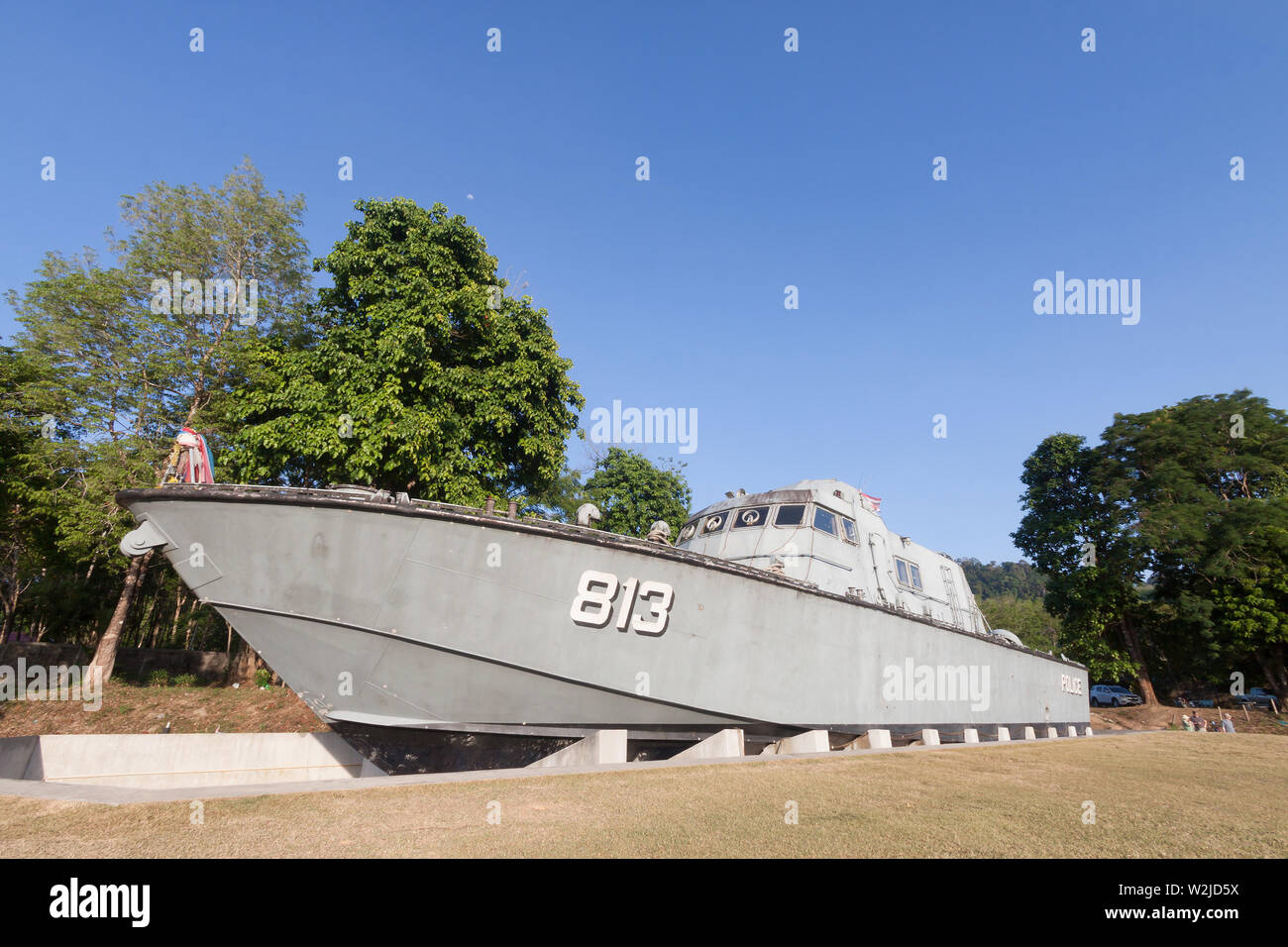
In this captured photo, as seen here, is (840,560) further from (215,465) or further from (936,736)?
(215,465)

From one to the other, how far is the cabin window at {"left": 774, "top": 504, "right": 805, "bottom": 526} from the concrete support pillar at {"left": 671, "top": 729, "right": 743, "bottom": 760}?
4035 mm

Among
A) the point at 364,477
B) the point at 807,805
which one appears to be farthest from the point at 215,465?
the point at 807,805

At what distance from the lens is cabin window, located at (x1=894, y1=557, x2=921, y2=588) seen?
1370cm

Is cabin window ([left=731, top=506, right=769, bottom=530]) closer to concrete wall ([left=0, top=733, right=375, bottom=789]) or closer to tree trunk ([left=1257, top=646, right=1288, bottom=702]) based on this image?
concrete wall ([left=0, top=733, right=375, bottom=789])

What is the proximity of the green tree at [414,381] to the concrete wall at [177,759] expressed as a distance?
5490mm

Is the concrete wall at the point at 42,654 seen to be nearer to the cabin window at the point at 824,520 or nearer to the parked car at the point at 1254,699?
the cabin window at the point at 824,520

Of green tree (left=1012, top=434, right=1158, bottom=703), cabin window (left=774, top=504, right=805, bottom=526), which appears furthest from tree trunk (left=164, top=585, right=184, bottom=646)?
green tree (left=1012, top=434, right=1158, bottom=703)

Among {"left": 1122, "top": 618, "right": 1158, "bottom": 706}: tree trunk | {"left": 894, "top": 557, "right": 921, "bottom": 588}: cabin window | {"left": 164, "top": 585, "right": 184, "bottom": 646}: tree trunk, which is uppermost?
{"left": 894, "top": 557, "right": 921, "bottom": 588}: cabin window

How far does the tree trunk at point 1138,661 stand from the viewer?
29203 mm

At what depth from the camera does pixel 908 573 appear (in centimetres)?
1405

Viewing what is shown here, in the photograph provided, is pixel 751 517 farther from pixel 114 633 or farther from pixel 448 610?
pixel 114 633

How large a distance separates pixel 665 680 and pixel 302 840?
208 inches

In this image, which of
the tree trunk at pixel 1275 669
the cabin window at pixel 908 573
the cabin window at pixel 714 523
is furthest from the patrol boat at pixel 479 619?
the tree trunk at pixel 1275 669

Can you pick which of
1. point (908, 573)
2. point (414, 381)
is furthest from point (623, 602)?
point (414, 381)
